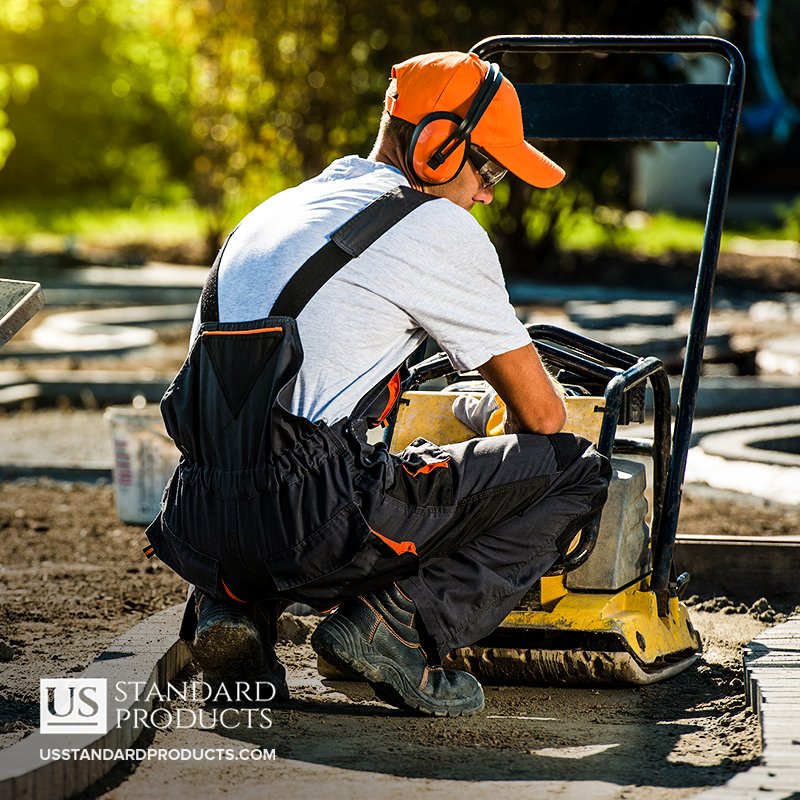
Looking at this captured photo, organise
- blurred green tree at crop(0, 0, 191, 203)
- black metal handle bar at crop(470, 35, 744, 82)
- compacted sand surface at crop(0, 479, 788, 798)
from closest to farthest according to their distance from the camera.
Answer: compacted sand surface at crop(0, 479, 788, 798)
black metal handle bar at crop(470, 35, 744, 82)
blurred green tree at crop(0, 0, 191, 203)

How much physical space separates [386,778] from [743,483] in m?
3.54

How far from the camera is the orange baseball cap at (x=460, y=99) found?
11.0 ft

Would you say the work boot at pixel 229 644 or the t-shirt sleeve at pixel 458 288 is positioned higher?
the t-shirt sleeve at pixel 458 288

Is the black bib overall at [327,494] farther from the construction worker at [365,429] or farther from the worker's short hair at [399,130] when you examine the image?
the worker's short hair at [399,130]

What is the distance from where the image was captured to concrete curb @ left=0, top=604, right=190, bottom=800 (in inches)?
110

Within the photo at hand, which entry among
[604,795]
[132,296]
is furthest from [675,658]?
[132,296]

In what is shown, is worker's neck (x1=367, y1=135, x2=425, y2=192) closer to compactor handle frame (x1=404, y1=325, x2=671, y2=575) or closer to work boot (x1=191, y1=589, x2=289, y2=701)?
compactor handle frame (x1=404, y1=325, x2=671, y2=575)

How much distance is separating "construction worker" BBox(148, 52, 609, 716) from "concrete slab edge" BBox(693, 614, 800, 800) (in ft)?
1.90

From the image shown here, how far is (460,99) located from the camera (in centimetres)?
338

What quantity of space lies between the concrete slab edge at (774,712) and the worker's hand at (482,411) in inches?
34.6

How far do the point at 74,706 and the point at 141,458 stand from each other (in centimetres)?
247

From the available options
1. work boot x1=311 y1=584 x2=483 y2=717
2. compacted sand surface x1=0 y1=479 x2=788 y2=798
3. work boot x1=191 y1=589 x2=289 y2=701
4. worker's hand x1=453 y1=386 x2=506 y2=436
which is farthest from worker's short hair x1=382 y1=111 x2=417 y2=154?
compacted sand surface x1=0 y1=479 x2=788 y2=798

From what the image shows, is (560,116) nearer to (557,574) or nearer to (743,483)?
(557,574)

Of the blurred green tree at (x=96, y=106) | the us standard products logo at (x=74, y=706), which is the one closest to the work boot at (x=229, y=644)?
the us standard products logo at (x=74, y=706)
